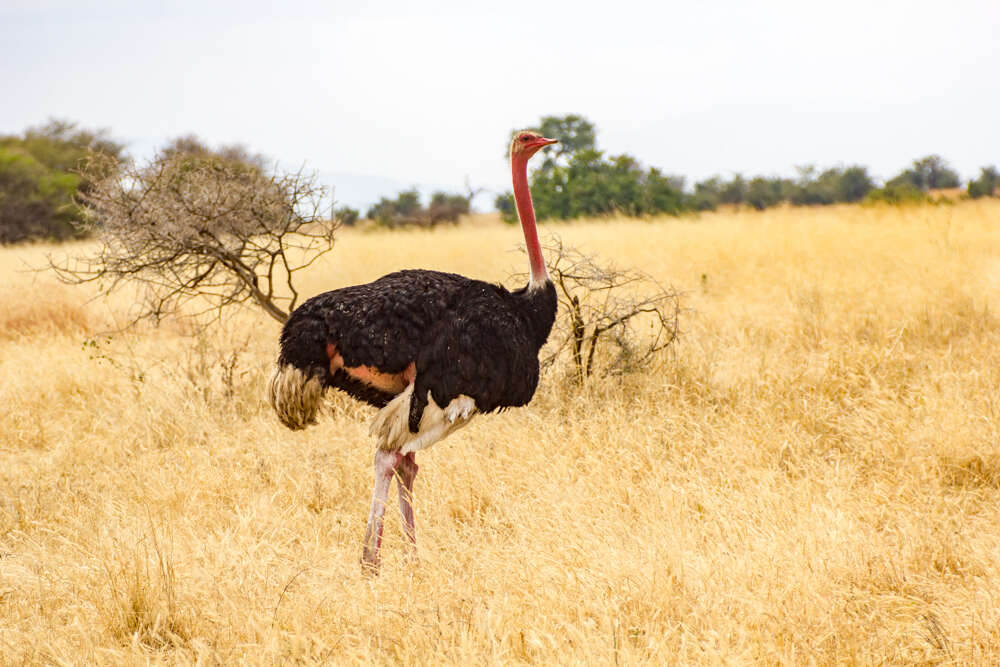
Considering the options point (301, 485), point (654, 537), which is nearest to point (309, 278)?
point (301, 485)

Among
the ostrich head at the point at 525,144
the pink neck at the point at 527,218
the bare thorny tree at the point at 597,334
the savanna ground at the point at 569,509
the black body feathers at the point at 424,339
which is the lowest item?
the savanna ground at the point at 569,509

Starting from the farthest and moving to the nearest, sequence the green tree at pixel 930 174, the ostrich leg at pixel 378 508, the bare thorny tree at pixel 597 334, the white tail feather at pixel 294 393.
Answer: the green tree at pixel 930 174 < the bare thorny tree at pixel 597 334 < the white tail feather at pixel 294 393 < the ostrich leg at pixel 378 508

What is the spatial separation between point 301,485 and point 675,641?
216cm

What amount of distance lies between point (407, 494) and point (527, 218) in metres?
1.25

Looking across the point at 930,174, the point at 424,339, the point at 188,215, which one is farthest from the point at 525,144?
the point at 930,174

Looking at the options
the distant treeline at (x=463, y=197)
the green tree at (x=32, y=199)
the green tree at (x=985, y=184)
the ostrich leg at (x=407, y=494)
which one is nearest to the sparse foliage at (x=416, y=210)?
the distant treeline at (x=463, y=197)

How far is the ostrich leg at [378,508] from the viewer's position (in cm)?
353

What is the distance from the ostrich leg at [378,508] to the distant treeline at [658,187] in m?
7.07

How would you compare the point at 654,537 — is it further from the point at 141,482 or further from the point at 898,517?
the point at 141,482

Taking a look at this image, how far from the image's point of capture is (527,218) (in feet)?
13.2

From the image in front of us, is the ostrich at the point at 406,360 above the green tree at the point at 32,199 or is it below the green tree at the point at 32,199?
below

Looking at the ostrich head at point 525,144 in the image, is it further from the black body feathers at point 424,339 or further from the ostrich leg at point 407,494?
the ostrich leg at point 407,494

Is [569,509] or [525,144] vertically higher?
[525,144]

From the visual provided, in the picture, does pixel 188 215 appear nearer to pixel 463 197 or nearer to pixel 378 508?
pixel 378 508
